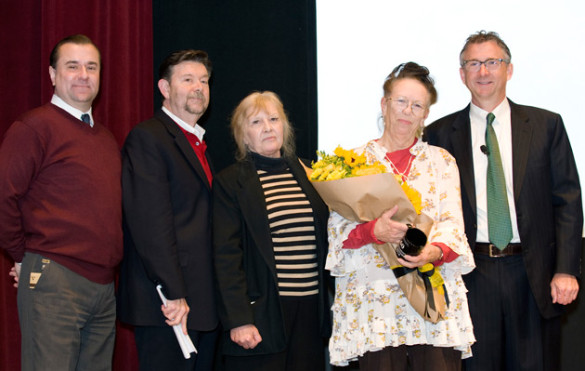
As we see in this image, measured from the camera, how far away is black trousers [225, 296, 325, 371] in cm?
236

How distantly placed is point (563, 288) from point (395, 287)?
0.98 m

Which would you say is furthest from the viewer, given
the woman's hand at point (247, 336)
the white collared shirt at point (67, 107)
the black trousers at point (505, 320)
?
the black trousers at point (505, 320)

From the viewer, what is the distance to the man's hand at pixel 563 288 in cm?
264

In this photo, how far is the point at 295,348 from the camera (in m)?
2.40

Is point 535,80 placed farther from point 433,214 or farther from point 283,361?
point 283,361

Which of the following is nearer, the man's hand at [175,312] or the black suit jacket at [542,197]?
→ the man's hand at [175,312]

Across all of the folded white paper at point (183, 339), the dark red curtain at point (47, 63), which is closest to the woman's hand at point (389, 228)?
the folded white paper at point (183, 339)

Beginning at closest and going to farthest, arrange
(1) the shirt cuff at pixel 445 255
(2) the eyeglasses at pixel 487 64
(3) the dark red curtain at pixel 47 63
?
(1) the shirt cuff at pixel 445 255 → (2) the eyeglasses at pixel 487 64 → (3) the dark red curtain at pixel 47 63

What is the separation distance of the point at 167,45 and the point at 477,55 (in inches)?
76.6

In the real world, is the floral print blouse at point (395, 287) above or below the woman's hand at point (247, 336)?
above

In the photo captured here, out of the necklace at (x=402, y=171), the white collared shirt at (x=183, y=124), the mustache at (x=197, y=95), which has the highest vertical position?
the mustache at (x=197, y=95)

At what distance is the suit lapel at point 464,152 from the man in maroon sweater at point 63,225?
5.47 ft

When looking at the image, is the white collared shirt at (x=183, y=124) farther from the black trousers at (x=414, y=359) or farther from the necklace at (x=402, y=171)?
the black trousers at (x=414, y=359)

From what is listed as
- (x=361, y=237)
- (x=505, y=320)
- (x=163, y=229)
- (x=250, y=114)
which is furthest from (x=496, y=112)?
(x=163, y=229)
